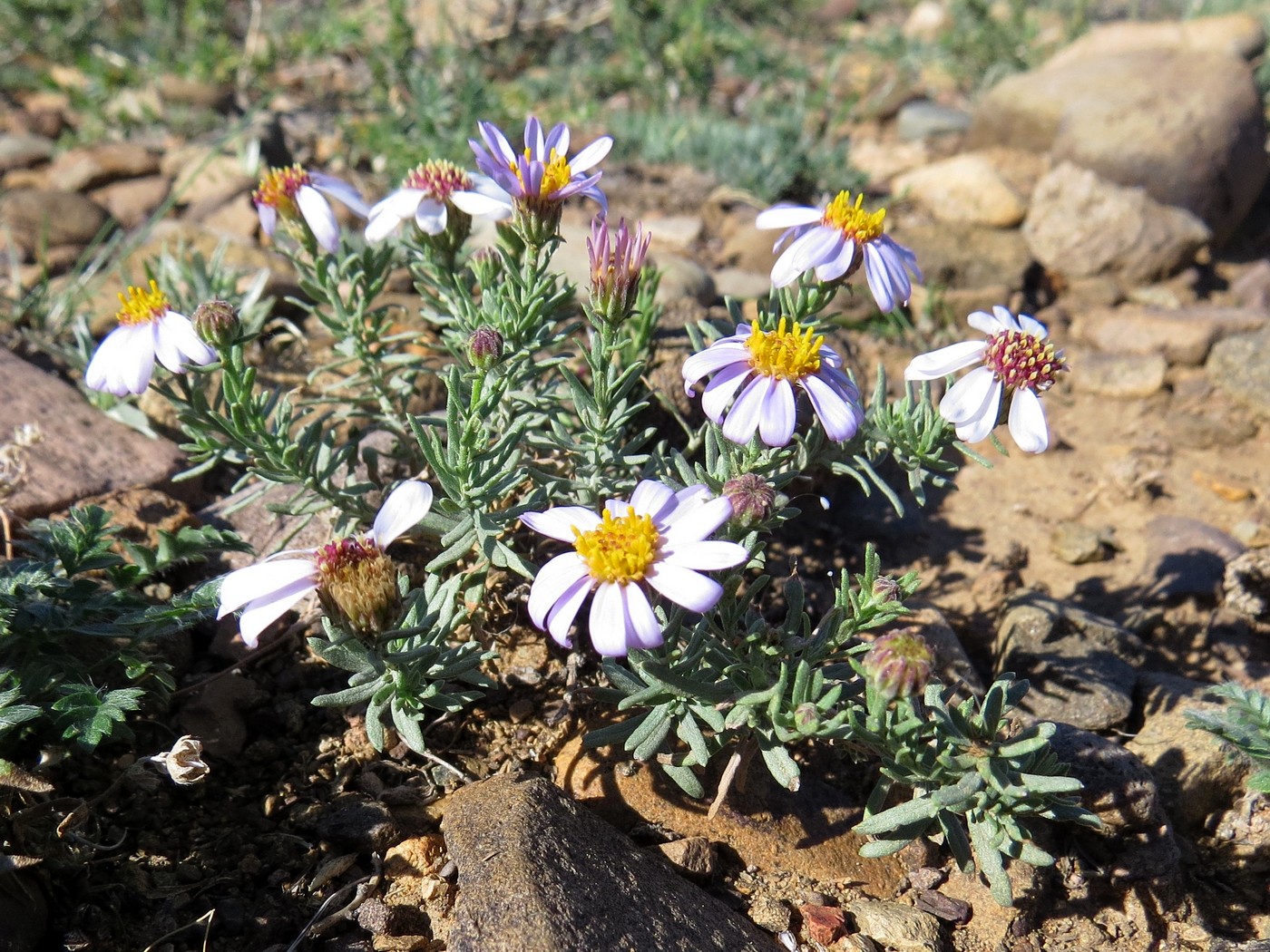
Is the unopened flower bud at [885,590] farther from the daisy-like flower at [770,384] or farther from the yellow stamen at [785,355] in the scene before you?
the yellow stamen at [785,355]

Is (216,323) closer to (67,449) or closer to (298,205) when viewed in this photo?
(298,205)

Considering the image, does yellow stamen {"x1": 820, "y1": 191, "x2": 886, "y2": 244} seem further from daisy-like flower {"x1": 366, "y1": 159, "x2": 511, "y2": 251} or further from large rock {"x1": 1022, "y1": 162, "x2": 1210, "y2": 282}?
large rock {"x1": 1022, "y1": 162, "x2": 1210, "y2": 282}

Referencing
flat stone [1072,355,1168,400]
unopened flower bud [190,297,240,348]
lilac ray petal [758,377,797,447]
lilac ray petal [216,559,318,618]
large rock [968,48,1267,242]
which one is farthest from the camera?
large rock [968,48,1267,242]

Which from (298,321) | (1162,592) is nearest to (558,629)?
(1162,592)

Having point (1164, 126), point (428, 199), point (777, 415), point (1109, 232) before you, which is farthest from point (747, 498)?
point (1164, 126)

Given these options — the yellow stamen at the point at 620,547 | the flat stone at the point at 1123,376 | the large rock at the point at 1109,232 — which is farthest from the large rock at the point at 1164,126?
the yellow stamen at the point at 620,547

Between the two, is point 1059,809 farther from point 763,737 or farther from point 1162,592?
point 1162,592

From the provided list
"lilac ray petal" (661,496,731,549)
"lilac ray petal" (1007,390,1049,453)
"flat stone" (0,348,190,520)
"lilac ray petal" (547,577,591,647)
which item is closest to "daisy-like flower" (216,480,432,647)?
"lilac ray petal" (547,577,591,647)
